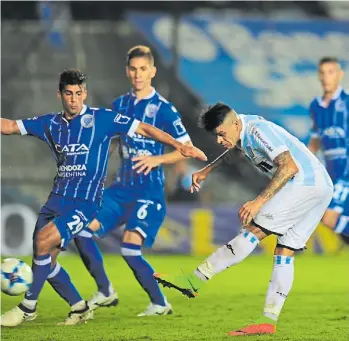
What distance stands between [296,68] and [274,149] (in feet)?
37.0

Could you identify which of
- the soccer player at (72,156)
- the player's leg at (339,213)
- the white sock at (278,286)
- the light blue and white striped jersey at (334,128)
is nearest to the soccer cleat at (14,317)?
the soccer player at (72,156)

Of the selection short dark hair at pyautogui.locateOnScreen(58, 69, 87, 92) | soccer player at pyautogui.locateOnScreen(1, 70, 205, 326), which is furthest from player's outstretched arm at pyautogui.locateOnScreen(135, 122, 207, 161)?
short dark hair at pyautogui.locateOnScreen(58, 69, 87, 92)

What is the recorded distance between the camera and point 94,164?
7.16 m

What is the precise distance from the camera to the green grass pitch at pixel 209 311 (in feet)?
21.5

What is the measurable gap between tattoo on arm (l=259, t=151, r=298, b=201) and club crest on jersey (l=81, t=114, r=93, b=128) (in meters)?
1.49

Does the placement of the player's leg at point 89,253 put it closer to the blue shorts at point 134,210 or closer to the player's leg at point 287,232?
the blue shorts at point 134,210

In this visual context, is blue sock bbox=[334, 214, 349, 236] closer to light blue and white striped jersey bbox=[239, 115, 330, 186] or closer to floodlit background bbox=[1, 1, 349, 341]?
floodlit background bbox=[1, 1, 349, 341]

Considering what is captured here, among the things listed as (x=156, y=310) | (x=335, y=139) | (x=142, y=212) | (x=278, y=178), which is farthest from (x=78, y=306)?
(x=335, y=139)

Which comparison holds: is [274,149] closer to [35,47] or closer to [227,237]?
[227,237]

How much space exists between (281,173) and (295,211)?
0.37m

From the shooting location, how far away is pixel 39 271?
272 inches

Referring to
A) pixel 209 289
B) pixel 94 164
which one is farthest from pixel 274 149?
pixel 209 289

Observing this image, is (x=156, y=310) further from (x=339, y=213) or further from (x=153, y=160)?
(x=339, y=213)

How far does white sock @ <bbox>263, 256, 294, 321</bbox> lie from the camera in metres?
6.54
